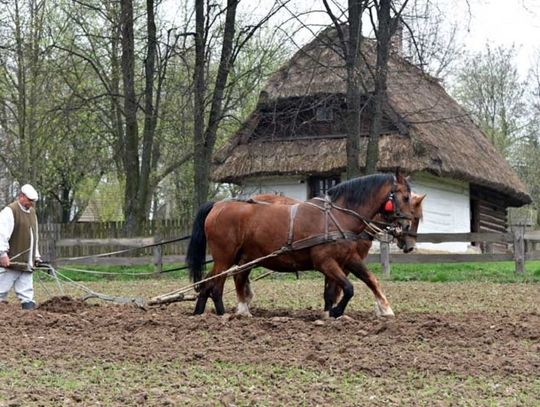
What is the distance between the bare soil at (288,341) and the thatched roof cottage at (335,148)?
14.4 m

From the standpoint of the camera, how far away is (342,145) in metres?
25.5

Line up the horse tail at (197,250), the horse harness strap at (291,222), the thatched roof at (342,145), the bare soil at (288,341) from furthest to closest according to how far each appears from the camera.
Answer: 1. the thatched roof at (342,145)
2. the horse tail at (197,250)
3. the horse harness strap at (291,222)
4. the bare soil at (288,341)

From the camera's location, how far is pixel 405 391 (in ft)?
19.9

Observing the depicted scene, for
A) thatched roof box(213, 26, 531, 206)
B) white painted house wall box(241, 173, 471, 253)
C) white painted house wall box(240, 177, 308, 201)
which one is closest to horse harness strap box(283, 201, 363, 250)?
thatched roof box(213, 26, 531, 206)

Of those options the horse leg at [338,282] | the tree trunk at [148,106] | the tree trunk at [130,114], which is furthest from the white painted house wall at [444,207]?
the horse leg at [338,282]

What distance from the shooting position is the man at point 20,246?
11.0 metres

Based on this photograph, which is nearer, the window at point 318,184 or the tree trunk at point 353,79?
the tree trunk at point 353,79

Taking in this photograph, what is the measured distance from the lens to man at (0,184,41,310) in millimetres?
11017

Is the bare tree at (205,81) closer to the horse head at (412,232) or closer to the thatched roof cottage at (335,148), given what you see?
the thatched roof cottage at (335,148)

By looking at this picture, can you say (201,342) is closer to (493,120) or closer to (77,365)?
(77,365)

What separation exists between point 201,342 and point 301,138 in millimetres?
18531

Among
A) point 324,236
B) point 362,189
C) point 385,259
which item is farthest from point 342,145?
point 324,236

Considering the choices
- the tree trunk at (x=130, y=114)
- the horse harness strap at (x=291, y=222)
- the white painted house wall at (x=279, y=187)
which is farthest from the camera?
the white painted house wall at (x=279, y=187)

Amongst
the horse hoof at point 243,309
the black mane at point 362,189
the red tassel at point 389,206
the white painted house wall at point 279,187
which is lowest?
the horse hoof at point 243,309
